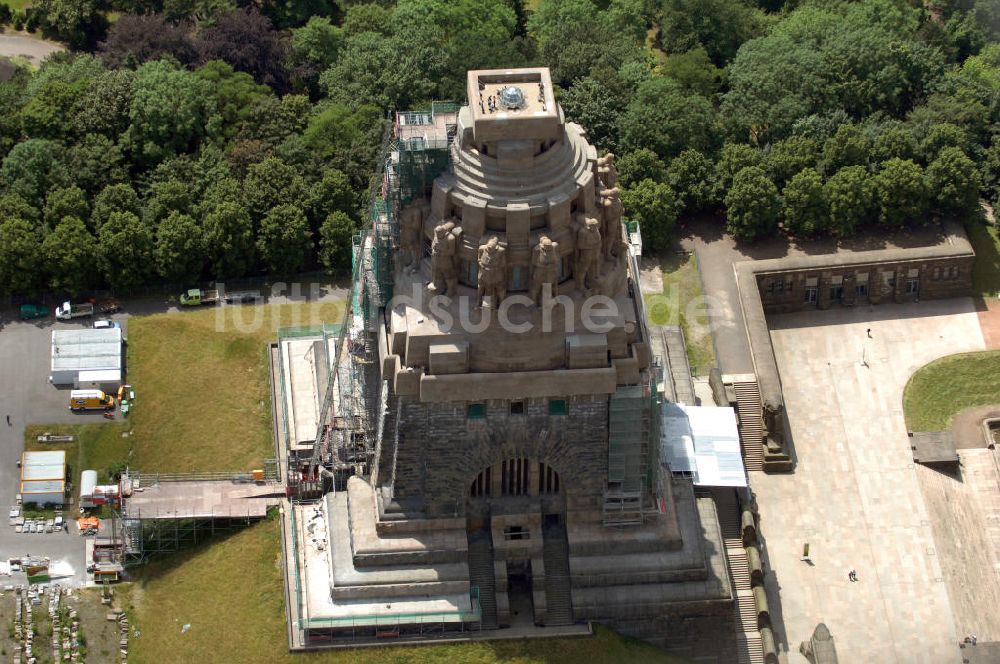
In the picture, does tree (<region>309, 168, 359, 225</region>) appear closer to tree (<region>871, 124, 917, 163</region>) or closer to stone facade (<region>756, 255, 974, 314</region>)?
stone facade (<region>756, 255, 974, 314</region>)

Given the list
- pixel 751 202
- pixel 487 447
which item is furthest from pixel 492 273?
pixel 751 202

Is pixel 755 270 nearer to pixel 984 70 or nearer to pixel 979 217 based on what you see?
pixel 979 217

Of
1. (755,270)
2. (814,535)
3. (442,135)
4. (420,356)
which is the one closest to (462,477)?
(420,356)

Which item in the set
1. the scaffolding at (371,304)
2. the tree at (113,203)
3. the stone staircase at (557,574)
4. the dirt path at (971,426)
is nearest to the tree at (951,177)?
the dirt path at (971,426)

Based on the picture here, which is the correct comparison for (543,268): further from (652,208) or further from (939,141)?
(939,141)

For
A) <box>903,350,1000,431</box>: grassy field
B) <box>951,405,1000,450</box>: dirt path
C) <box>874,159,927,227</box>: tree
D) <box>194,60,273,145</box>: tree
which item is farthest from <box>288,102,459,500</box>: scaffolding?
<box>951,405,1000,450</box>: dirt path

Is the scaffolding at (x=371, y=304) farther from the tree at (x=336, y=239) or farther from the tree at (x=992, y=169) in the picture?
the tree at (x=992, y=169)
